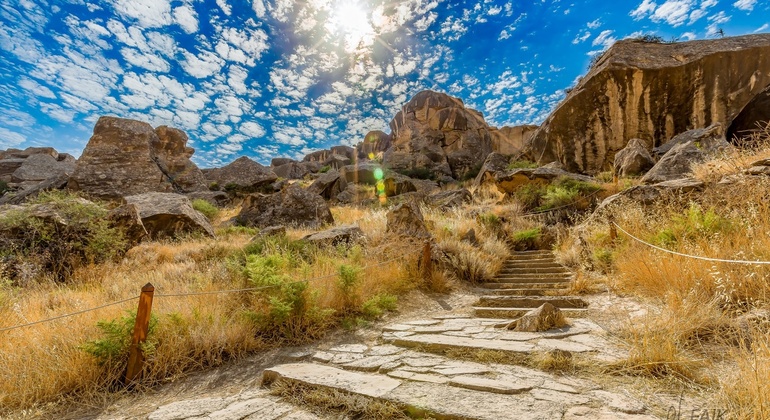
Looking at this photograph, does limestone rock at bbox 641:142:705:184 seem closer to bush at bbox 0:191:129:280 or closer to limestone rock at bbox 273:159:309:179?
bush at bbox 0:191:129:280

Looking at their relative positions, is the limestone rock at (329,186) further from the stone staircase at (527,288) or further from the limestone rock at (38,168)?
the limestone rock at (38,168)

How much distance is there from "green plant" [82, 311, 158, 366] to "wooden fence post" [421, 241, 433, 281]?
4.18 metres

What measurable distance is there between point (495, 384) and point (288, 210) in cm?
1083

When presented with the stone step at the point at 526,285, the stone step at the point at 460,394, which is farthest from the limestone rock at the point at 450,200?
the stone step at the point at 460,394

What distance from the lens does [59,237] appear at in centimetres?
727

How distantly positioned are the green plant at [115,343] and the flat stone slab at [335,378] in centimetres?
121

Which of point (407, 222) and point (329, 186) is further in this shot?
point (329, 186)

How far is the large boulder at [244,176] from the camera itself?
20.4m

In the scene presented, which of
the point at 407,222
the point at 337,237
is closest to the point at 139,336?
the point at 337,237

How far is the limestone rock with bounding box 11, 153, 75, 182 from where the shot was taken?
22219 millimetres

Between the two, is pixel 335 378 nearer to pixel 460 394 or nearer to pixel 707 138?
pixel 460 394

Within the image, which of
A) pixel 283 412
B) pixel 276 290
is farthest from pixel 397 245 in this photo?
pixel 283 412

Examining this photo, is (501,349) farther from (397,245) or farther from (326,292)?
(397,245)

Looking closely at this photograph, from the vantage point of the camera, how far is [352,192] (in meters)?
18.0
